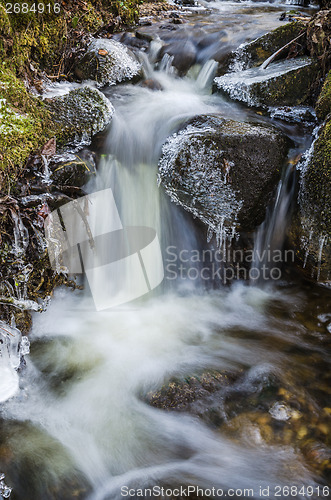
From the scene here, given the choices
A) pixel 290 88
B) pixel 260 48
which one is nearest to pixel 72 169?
pixel 290 88

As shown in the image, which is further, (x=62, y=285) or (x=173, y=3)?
(x=173, y=3)

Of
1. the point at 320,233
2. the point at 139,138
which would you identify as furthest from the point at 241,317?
the point at 139,138

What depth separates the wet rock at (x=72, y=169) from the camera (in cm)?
Result: 393

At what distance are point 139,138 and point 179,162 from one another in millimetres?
846

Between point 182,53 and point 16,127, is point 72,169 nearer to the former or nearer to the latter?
point 16,127

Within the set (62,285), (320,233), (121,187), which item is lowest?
(62,285)

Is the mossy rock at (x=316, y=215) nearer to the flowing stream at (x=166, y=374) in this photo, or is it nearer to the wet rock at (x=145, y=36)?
the flowing stream at (x=166, y=374)

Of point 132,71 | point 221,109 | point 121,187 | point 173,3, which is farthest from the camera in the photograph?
point 173,3

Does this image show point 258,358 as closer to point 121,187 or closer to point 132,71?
point 121,187

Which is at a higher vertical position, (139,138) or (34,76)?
(34,76)

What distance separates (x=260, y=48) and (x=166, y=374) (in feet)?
17.1

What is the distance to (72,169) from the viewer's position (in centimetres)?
404

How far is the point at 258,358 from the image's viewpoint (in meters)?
3.65

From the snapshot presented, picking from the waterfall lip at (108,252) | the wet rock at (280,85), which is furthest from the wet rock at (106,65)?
the waterfall lip at (108,252)
